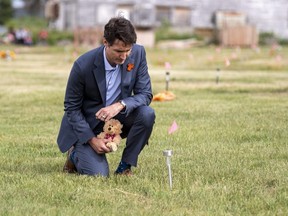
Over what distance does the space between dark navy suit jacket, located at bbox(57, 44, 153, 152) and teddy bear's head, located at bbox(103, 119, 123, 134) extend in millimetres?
131

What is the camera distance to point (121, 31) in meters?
6.01

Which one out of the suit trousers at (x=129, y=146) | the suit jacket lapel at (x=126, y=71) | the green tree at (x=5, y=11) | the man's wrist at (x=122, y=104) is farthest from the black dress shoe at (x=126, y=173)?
Result: the green tree at (x=5, y=11)

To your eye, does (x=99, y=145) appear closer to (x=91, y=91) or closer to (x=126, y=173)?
(x=126, y=173)

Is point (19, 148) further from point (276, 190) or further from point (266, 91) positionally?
point (266, 91)

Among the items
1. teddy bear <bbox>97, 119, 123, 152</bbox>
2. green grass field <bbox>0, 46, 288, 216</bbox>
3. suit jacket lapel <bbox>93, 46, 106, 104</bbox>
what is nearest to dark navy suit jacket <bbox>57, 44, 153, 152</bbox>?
suit jacket lapel <bbox>93, 46, 106, 104</bbox>

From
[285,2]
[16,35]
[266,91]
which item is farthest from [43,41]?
[266,91]

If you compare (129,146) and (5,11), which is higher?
(129,146)

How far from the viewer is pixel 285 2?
48.6 m

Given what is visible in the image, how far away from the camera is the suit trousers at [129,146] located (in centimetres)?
650

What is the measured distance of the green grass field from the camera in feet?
18.1

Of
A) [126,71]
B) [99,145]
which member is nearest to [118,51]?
[126,71]

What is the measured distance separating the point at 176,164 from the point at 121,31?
1.64 metres

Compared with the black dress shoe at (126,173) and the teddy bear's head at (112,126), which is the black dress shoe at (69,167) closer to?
the black dress shoe at (126,173)

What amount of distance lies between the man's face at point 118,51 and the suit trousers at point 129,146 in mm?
510
